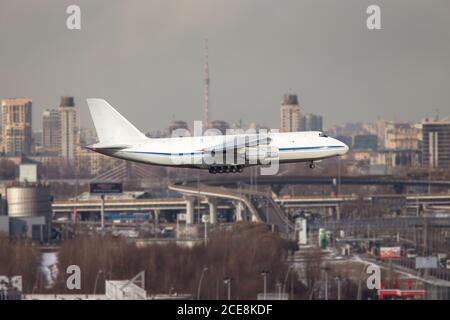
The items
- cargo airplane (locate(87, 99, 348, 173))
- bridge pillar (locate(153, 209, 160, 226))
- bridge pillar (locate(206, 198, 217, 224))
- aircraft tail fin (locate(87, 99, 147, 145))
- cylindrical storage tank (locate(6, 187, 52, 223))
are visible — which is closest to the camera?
cargo airplane (locate(87, 99, 348, 173))

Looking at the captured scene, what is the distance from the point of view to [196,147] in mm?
57312

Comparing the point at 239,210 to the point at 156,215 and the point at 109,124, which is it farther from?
the point at 109,124

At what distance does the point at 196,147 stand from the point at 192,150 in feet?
1.18

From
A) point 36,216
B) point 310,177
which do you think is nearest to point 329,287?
point 36,216

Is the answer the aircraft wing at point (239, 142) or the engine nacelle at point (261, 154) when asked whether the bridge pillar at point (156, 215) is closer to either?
the aircraft wing at point (239, 142)

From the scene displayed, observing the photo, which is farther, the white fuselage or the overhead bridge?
the overhead bridge

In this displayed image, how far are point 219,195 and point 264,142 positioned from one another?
103 metres

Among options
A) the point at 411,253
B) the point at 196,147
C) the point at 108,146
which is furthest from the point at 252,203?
the point at 108,146

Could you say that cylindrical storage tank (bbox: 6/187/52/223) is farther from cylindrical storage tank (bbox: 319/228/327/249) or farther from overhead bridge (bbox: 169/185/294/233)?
cylindrical storage tank (bbox: 319/228/327/249)

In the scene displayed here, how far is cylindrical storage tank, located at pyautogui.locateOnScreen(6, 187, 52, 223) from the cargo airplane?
99.1m

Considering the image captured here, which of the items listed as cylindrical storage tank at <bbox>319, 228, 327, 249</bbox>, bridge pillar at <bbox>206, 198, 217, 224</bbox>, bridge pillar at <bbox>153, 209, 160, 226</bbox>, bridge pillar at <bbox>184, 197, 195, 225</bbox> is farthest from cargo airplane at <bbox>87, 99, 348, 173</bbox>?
bridge pillar at <bbox>153, 209, 160, 226</bbox>

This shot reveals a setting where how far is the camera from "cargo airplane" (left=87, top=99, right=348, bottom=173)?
57.1 meters
